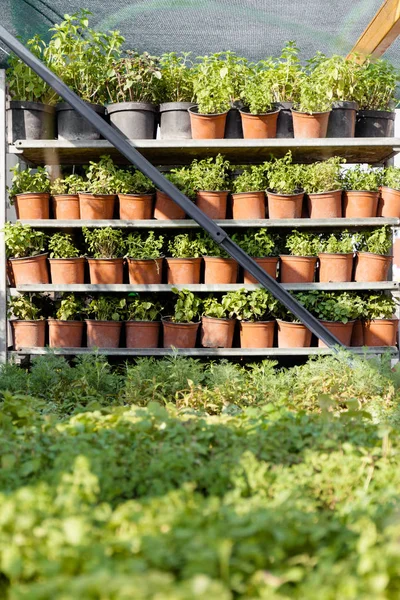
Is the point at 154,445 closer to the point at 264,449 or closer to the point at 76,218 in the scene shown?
the point at 264,449

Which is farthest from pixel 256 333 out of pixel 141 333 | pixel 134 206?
pixel 134 206

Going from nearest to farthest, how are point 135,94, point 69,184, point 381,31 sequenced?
point 381,31 < point 135,94 < point 69,184

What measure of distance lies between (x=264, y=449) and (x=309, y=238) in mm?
3520

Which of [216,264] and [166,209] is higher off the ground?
[166,209]

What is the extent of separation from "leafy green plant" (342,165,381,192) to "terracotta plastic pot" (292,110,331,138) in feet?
1.36

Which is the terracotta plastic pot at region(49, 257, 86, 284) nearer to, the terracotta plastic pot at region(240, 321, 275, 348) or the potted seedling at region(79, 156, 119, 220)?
the potted seedling at region(79, 156, 119, 220)

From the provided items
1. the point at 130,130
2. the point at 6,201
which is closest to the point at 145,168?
the point at 130,130

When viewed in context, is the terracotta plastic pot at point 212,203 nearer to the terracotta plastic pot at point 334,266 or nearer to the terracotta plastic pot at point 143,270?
the terracotta plastic pot at point 143,270

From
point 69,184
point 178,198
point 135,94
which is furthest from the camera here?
point 69,184

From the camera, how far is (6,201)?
18.0ft

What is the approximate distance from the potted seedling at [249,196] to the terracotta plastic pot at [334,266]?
579mm

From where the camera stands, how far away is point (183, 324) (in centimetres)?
530

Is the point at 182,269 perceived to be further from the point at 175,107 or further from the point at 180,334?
the point at 175,107

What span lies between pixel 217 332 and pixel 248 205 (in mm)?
992
